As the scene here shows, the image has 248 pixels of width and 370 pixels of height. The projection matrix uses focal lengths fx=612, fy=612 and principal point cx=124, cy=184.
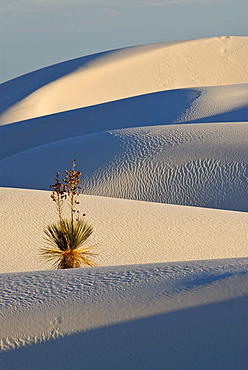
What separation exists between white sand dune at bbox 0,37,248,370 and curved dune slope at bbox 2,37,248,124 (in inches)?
300

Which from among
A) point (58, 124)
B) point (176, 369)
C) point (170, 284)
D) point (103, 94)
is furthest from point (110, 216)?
point (103, 94)

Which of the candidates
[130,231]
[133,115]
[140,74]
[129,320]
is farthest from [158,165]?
[140,74]

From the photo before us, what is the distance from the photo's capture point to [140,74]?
37844 millimetres

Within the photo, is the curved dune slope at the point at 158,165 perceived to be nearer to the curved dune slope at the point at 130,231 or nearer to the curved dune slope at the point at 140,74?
the curved dune slope at the point at 130,231

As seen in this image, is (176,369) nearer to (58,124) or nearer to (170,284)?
(170,284)

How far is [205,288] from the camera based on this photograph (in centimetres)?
390

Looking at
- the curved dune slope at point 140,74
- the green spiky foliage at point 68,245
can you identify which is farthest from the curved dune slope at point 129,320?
the curved dune slope at point 140,74

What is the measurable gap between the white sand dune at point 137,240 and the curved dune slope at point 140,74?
7631 mm

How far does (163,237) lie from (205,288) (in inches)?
186

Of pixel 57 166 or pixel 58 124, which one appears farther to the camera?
pixel 58 124

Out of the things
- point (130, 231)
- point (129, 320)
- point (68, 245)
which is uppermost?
point (130, 231)

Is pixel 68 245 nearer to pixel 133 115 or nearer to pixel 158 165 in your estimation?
pixel 158 165

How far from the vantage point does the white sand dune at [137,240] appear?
3488mm

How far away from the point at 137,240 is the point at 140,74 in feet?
→ 99.6
